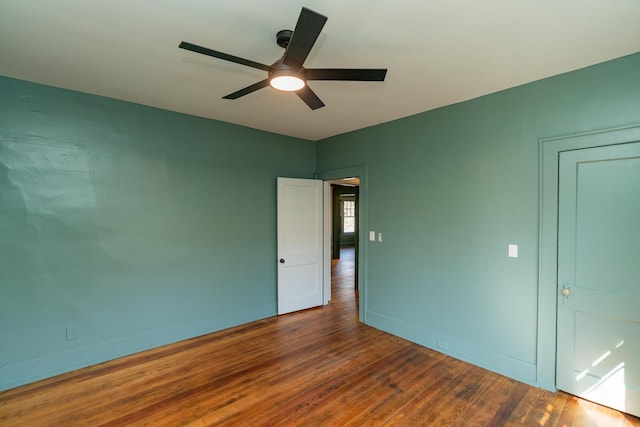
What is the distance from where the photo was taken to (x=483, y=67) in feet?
8.18

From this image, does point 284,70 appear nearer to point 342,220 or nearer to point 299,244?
point 299,244

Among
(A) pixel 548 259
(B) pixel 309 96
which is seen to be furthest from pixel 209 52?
(A) pixel 548 259

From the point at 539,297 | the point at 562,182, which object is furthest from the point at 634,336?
the point at 562,182

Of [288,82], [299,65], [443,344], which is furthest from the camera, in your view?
[443,344]

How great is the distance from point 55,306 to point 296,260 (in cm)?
285

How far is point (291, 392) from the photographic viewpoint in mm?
2623

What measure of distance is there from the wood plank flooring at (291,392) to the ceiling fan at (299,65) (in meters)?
2.48

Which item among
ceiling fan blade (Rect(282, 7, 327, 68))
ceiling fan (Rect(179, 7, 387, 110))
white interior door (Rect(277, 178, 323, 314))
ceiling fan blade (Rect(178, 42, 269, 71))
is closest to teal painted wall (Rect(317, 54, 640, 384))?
white interior door (Rect(277, 178, 323, 314))

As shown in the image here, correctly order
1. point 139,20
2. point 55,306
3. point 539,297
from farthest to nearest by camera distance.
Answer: point 55,306
point 539,297
point 139,20

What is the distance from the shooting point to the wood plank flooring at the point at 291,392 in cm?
229

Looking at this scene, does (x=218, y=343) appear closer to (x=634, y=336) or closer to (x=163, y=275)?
(x=163, y=275)

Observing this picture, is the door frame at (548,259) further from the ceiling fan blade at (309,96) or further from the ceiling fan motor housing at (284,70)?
the ceiling fan motor housing at (284,70)

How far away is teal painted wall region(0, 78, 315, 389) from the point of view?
2777 millimetres

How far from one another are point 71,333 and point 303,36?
3554 mm
